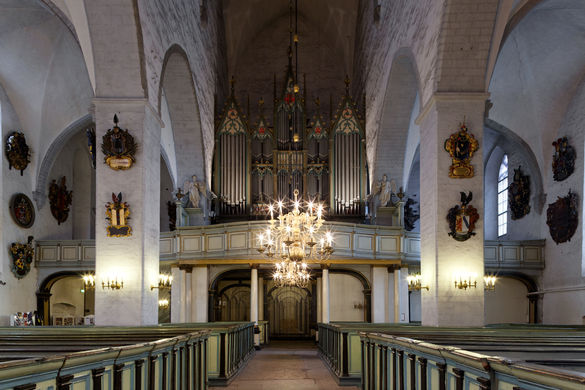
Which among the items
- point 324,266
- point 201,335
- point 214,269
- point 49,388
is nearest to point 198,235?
point 214,269

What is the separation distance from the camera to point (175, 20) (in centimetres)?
1551

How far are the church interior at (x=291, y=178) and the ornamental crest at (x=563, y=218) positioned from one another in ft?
0.25

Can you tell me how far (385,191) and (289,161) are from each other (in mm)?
3938

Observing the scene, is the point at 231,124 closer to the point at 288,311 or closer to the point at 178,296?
the point at 178,296

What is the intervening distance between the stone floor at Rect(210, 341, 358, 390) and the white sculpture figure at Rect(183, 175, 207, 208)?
5995 millimetres

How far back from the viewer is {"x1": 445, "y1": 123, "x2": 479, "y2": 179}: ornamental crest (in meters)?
11.6

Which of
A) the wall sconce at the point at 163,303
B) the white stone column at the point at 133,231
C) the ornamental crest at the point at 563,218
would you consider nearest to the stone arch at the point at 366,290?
the ornamental crest at the point at 563,218

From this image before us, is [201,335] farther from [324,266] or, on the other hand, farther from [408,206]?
[408,206]

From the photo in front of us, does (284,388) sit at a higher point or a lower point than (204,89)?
lower

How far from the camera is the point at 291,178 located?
827 inches

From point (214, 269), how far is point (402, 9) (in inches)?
391

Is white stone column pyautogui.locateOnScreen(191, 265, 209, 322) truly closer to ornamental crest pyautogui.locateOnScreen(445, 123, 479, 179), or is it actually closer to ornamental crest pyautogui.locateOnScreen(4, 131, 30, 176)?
ornamental crest pyautogui.locateOnScreen(4, 131, 30, 176)

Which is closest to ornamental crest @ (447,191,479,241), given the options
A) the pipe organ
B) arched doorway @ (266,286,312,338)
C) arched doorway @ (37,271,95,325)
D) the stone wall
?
the stone wall

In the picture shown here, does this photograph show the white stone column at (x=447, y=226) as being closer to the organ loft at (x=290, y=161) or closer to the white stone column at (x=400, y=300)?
the white stone column at (x=400, y=300)
